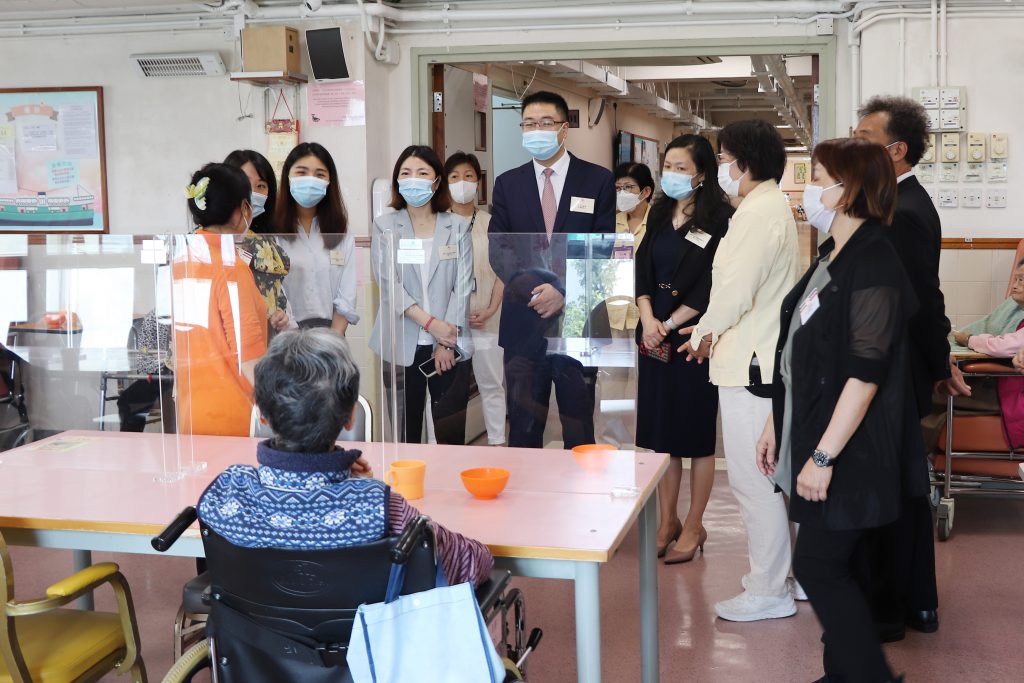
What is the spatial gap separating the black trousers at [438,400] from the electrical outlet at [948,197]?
3586mm

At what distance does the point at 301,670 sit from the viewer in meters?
1.72

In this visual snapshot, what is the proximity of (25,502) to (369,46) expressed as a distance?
158 inches

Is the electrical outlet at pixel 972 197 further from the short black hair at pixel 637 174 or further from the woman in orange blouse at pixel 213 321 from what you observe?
the woman in orange blouse at pixel 213 321

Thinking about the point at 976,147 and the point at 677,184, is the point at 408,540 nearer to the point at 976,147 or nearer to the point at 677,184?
the point at 677,184

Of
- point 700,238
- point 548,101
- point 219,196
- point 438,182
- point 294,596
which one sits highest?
point 548,101

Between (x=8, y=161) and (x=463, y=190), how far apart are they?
3.32 m

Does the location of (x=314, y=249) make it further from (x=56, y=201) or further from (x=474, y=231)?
(x=56, y=201)

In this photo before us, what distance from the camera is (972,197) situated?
5457 millimetres

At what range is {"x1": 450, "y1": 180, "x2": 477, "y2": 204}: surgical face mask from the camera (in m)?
4.75

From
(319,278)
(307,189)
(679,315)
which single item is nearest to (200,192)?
(319,278)

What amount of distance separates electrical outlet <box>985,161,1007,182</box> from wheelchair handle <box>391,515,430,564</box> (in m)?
4.79

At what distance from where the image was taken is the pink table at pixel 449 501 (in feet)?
6.47

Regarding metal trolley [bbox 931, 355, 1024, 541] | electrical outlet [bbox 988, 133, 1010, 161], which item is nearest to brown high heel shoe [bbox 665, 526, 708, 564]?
metal trolley [bbox 931, 355, 1024, 541]

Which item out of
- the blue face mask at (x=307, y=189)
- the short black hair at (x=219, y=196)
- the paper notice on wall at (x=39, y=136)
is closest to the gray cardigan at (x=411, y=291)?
the short black hair at (x=219, y=196)
